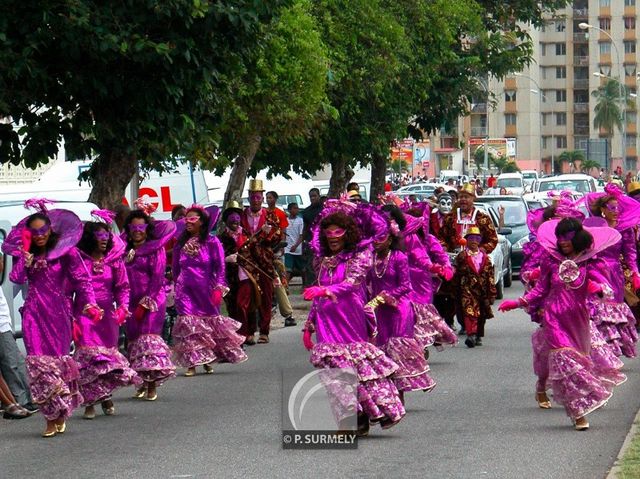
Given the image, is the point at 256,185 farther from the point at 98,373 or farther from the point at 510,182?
the point at 510,182

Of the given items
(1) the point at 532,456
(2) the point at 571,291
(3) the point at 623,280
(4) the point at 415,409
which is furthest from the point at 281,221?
(1) the point at 532,456

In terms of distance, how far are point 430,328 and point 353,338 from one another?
200 inches

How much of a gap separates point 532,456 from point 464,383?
4352mm

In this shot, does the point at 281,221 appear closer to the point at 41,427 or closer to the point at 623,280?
the point at 623,280

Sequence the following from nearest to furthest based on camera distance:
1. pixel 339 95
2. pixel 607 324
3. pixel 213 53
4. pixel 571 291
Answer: pixel 571 291 < pixel 607 324 < pixel 213 53 < pixel 339 95

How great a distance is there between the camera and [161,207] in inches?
1201

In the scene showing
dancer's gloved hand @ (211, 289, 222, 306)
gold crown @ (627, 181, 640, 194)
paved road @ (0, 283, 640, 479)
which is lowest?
paved road @ (0, 283, 640, 479)

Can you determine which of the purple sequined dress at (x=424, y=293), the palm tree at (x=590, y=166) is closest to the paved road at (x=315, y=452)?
the purple sequined dress at (x=424, y=293)

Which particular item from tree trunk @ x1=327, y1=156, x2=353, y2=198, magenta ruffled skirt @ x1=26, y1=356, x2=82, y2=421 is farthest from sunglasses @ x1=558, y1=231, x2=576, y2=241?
tree trunk @ x1=327, y1=156, x2=353, y2=198

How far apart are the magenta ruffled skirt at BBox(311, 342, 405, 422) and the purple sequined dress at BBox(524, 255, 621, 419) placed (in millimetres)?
1286

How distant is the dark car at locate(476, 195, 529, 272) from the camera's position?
31.2 metres

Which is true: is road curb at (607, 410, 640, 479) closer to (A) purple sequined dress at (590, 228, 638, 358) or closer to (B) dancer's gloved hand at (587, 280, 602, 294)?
(B) dancer's gloved hand at (587, 280, 602, 294)

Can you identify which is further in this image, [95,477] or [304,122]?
[304,122]

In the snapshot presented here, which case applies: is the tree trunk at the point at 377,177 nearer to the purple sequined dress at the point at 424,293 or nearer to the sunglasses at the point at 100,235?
the purple sequined dress at the point at 424,293
